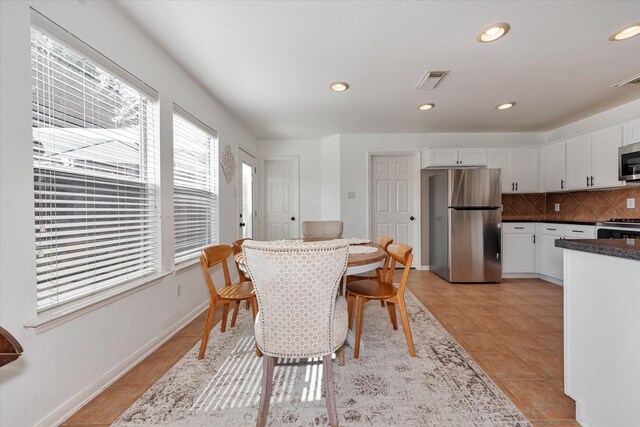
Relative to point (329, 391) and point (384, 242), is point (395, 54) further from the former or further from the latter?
point (329, 391)

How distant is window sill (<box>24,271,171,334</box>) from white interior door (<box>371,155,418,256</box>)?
3.68 metres

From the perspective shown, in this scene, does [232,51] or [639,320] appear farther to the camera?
[232,51]

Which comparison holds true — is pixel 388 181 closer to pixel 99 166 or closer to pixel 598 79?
pixel 598 79

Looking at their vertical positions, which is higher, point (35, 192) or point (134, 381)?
Answer: point (35, 192)

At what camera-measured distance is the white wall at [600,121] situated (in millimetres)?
3206

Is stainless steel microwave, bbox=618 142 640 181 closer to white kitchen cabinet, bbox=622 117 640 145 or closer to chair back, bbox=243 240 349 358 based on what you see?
white kitchen cabinet, bbox=622 117 640 145

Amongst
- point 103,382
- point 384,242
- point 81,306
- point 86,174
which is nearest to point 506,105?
point 384,242

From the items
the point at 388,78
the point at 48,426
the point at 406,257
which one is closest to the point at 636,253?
the point at 406,257

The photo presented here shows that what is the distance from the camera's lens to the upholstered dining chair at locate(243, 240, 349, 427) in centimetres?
119

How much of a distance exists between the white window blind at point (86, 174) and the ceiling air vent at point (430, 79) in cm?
252

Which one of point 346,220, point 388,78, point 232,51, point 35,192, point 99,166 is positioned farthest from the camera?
point 346,220

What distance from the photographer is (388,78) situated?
8.62ft

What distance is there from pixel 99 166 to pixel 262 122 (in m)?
→ 2.65

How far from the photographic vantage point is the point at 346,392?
1550mm
